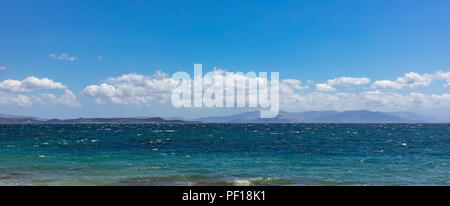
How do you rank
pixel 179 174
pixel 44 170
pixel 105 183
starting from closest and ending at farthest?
pixel 105 183
pixel 179 174
pixel 44 170

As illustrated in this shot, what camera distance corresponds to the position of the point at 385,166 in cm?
3391

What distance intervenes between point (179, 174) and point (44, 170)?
12148mm

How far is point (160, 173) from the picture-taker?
28.5 m

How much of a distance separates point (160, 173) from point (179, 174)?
1.74m
